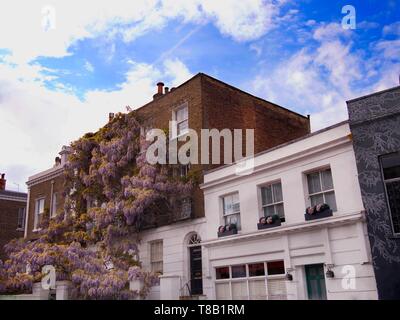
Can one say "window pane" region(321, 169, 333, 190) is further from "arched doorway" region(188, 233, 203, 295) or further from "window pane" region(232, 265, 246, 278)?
"arched doorway" region(188, 233, 203, 295)

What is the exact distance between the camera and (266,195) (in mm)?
17812

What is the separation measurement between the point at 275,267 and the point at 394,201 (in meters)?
5.05

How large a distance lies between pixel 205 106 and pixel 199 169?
Result: 125 inches

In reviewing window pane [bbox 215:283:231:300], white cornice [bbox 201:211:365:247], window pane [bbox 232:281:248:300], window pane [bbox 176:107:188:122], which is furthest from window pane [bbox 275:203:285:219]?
window pane [bbox 176:107:188:122]

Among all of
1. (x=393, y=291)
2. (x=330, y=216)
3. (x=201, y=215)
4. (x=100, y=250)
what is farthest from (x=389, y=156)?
(x=100, y=250)

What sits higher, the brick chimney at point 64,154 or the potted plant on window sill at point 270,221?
the brick chimney at point 64,154

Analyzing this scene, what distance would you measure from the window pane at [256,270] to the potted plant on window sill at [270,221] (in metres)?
1.47

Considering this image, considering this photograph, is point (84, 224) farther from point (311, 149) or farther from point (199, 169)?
point (311, 149)

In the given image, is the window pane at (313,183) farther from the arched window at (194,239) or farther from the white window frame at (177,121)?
the white window frame at (177,121)

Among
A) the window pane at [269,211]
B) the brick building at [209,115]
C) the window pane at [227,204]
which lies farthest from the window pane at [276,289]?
the brick building at [209,115]

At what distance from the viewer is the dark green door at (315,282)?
15.2m

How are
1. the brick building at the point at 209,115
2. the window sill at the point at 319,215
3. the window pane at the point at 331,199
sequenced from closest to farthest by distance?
the window sill at the point at 319,215, the window pane at the point at 331,199, the brick building at the point at 209,115
